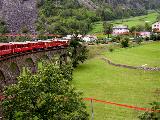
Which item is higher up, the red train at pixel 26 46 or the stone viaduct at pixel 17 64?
the red train at pixel 26 46

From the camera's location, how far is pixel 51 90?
4156 centimetres

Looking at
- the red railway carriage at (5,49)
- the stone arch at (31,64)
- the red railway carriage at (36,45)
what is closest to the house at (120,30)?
the red railway carriage at (36,45)

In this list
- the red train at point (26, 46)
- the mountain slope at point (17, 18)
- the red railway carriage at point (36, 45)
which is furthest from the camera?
the mountain slope at point (17, 18)

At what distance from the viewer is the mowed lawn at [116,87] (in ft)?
194

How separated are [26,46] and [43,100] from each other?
118 feet

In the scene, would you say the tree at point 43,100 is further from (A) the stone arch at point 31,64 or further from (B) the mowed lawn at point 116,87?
(A) the stone arch at point 31,64

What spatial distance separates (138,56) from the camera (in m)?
112

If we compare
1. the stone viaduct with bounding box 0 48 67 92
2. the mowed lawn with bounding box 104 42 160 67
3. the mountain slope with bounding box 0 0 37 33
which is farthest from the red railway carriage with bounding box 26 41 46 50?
the mountain slope with bounding box 0 0 37 33

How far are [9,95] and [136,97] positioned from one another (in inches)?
1177

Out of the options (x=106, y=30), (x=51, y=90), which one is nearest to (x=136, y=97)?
(x=51, y=90)

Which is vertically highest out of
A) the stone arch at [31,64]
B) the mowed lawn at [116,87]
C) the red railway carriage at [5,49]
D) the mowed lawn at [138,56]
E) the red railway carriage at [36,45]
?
the red railway carriage at [5,49]

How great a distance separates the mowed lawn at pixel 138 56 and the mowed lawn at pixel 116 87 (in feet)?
16.5

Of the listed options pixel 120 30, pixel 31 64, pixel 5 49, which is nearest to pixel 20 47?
pixel 31 64

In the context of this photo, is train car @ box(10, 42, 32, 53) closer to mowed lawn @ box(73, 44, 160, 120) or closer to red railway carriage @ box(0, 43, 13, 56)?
red railway carriage @ box(0, 43, 13, 56)
